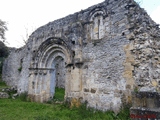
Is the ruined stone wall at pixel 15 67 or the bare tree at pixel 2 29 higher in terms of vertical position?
the bare tree at pixel 2 29

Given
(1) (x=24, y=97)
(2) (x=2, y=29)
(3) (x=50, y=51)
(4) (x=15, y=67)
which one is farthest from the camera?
(2) (x=2, y=29)

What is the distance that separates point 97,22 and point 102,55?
170 centimetres

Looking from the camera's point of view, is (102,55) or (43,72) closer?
(102,55)

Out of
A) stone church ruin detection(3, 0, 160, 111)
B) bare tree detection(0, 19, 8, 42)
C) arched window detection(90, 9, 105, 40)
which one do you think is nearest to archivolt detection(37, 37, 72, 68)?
stone church ruin detection(3, 0, 160, 111)

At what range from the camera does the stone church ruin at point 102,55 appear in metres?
5.59

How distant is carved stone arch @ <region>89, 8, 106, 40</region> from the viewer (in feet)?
23.9

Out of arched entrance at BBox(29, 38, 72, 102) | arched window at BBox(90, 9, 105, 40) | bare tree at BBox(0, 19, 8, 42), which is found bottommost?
arched entrance at BBox(29, 38, 72, 102)

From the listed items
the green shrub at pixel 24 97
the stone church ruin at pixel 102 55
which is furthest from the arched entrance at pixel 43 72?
the green shrub at pixel 24 97

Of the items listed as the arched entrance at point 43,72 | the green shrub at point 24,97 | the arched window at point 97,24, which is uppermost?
the arched window at point 97,24

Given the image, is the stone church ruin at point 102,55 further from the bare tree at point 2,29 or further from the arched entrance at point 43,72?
the bare tree at point 2,29

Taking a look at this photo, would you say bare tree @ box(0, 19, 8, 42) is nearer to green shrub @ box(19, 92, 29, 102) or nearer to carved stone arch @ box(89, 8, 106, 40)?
green shrub @ box(19, 92, 29, 102)

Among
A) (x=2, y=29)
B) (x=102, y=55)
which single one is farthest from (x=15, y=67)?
(x=102, y=55)

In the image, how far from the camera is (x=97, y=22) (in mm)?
7570

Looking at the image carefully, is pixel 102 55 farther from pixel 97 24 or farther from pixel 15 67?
pixel 15 67
